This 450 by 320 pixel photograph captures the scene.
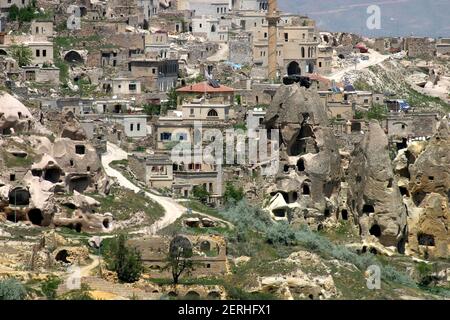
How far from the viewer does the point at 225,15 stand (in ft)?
432

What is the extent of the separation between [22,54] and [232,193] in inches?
906

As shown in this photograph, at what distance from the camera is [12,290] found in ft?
191

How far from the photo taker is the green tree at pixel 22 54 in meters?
104

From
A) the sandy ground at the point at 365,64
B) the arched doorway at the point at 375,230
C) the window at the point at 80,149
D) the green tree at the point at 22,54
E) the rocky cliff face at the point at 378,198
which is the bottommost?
the arched doorway at the point at 375,230

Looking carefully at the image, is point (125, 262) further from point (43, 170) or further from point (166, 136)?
point (166, 136)

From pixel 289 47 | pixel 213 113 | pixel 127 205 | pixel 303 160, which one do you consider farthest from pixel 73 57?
pixel 127 205

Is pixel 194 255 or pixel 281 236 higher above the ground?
pixel 194 255

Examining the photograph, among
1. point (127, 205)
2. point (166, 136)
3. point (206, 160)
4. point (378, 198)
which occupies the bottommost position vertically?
point (378, 198)

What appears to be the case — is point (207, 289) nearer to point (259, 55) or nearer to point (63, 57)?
point (63, 57)

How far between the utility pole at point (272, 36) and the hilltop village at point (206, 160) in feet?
0.37

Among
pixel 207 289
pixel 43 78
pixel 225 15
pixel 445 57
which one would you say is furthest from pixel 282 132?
pixel 445 57

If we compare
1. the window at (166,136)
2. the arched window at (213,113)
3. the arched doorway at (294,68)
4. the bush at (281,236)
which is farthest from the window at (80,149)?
the arched doorway at (294,68)

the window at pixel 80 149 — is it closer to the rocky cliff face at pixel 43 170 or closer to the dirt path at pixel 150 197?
the rocky cliff face at pixel 43 170

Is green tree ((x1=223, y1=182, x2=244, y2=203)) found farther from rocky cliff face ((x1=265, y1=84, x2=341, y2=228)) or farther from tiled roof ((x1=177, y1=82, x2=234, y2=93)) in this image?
tiled roof ((x1=177, y1=82, x2=234, y2=93))
